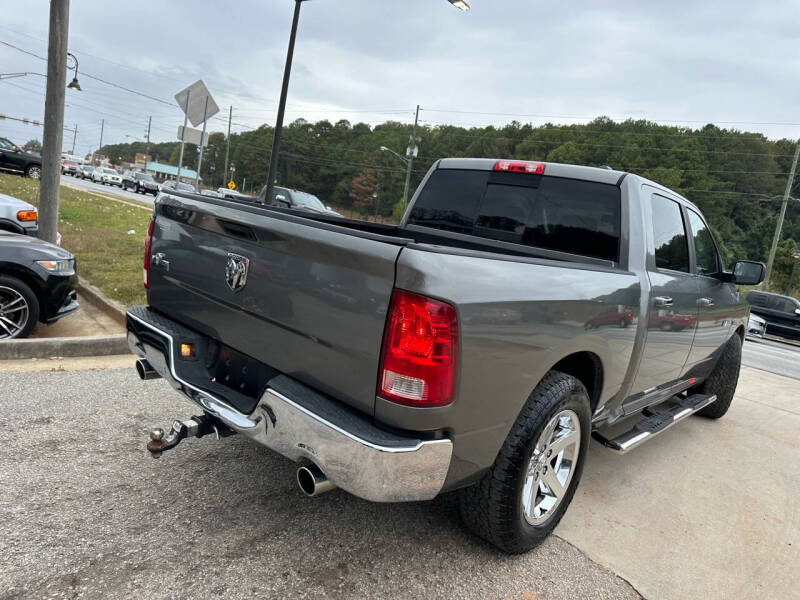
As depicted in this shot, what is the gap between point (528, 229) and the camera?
346 cm

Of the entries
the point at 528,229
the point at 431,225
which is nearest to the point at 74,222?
the point at 431,225

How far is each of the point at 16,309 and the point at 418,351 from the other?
4.27 metres

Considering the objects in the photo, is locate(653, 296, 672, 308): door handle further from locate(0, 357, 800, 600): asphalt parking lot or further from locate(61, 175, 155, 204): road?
locate(61, 175, 155, 204): road

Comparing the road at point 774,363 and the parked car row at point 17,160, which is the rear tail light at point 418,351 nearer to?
the road at point 774,363

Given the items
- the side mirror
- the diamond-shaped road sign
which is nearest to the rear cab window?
the side mirror

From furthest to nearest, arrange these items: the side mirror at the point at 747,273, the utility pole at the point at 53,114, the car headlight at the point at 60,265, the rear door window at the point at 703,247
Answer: the utility pole at the point at 53,114 → the car headlight at the point at 60,265 → the side mirror at the point at 747,273 → the rear door window at the point at 703,247

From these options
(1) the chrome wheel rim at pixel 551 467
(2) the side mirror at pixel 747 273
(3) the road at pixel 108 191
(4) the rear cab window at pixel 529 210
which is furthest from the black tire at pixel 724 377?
(3) the road at pixel 108 191

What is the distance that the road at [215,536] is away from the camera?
2164 millimetres

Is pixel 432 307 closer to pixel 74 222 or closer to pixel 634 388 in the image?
pixel 634 388

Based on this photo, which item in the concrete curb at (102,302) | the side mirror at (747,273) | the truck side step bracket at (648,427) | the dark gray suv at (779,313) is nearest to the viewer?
the truck side step bracket at (648,427)

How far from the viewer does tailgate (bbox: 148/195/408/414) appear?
1.98 metres

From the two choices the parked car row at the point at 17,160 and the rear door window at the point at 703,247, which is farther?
the parked car row at the point at 17,160

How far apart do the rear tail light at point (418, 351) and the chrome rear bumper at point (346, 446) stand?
0.17m

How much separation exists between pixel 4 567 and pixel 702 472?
4.16 metres
